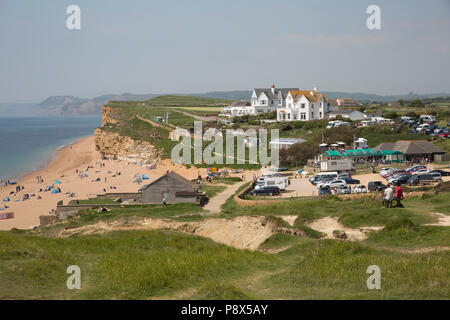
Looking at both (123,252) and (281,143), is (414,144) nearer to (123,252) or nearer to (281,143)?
(281,143)

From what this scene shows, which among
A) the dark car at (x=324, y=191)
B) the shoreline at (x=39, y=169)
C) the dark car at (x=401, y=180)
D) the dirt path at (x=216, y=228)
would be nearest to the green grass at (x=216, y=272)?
the dirt path at (x=216, y=228)

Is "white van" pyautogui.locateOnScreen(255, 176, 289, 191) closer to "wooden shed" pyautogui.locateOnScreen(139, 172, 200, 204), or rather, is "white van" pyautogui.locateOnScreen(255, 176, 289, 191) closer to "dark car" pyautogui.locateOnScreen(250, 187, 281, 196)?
"dark car" pyautogui.locateOnScreen(250, 187, 281, 196)

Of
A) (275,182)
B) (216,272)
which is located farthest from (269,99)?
(216,272)

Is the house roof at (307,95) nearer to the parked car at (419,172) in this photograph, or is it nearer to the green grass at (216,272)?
the parked car at (419,172)

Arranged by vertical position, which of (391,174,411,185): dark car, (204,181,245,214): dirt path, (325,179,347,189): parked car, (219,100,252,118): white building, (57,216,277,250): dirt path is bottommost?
(204,181,245,214): dirt path

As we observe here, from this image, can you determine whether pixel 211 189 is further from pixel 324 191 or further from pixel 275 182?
pixel 324 191

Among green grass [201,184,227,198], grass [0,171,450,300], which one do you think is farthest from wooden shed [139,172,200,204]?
grass [0,171,450,300]
